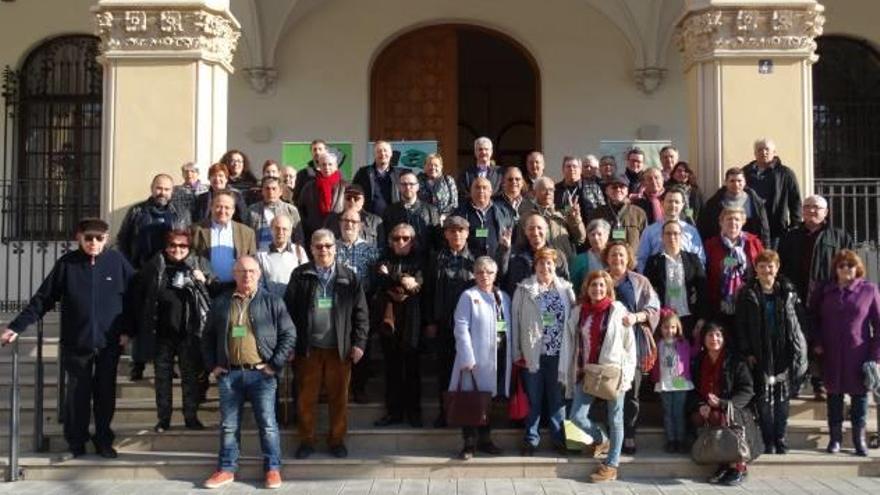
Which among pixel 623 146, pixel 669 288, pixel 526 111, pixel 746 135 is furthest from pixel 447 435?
pixel 526 111

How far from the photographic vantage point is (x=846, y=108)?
46.9 feet

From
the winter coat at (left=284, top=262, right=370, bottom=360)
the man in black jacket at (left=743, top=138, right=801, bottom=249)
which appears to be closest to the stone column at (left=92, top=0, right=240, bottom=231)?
the winter coat at (left=284, top=262, right=370, bottom=360)

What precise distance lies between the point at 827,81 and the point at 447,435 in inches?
378

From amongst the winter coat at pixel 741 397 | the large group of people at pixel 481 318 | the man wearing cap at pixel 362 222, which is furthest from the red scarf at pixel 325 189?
A: the winter coat at pixel 741 397

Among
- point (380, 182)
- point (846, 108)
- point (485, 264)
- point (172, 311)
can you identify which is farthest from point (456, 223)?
point (846, 108)

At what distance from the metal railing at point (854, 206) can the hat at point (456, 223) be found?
5.72 metres

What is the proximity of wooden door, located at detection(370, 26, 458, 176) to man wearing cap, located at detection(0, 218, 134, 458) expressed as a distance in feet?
24.4

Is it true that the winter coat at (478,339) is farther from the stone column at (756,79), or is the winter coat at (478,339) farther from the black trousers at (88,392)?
the stone column at (756,79)

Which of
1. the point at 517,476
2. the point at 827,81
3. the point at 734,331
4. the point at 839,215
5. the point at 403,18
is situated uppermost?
the point at 403,18

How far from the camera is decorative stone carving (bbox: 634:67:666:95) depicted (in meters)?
14.1

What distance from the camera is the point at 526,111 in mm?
22047

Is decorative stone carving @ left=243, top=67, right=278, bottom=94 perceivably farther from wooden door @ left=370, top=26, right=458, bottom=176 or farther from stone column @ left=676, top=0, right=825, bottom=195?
stone column @ left=676, top=0, right=825, bottom=195

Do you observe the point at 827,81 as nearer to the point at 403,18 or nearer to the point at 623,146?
the point at 623,146

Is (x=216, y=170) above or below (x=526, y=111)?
below
